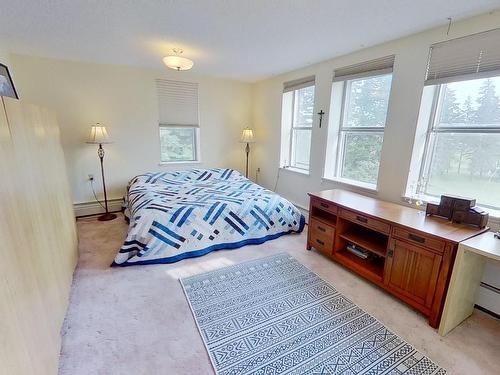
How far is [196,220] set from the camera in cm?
279

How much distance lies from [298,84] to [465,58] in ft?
6.76

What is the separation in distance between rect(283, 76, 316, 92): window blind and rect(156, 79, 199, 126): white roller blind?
1.58 m

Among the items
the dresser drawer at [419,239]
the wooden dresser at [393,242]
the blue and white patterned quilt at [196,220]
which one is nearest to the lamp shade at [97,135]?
the blue and white patterned quilt at [196,220]

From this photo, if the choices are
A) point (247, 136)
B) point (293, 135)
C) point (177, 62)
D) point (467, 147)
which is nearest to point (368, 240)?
point (467, 147)

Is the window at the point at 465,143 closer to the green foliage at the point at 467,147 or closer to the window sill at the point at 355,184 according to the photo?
the green foliage at the point at 467,147

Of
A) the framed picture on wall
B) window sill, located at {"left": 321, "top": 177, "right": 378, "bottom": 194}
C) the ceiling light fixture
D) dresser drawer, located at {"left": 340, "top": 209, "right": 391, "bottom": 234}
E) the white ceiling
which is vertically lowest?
dresser drawer, located at {"left": 340, "top": 209, "right": 391, "bottom": 234}

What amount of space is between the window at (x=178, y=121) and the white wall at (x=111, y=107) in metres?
0.11

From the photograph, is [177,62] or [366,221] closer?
[366,221]

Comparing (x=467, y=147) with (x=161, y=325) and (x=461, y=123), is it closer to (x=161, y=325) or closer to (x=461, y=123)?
(x=461, y=123)

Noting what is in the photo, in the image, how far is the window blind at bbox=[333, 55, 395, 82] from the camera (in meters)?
2.56

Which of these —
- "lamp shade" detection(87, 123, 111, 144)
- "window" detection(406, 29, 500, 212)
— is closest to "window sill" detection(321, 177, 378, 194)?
"window" detection(406, 29, 500, 212)

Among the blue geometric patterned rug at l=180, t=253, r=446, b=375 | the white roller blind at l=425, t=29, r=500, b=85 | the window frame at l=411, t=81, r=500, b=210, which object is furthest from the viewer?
the window frame at l=411, t=81, r=500, b=210

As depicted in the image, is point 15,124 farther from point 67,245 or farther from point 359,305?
point 359,305

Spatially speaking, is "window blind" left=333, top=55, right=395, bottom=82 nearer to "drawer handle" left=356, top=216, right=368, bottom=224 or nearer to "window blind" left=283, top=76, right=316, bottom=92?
"window blind" left=283, top=76, right=316, bottom=92
